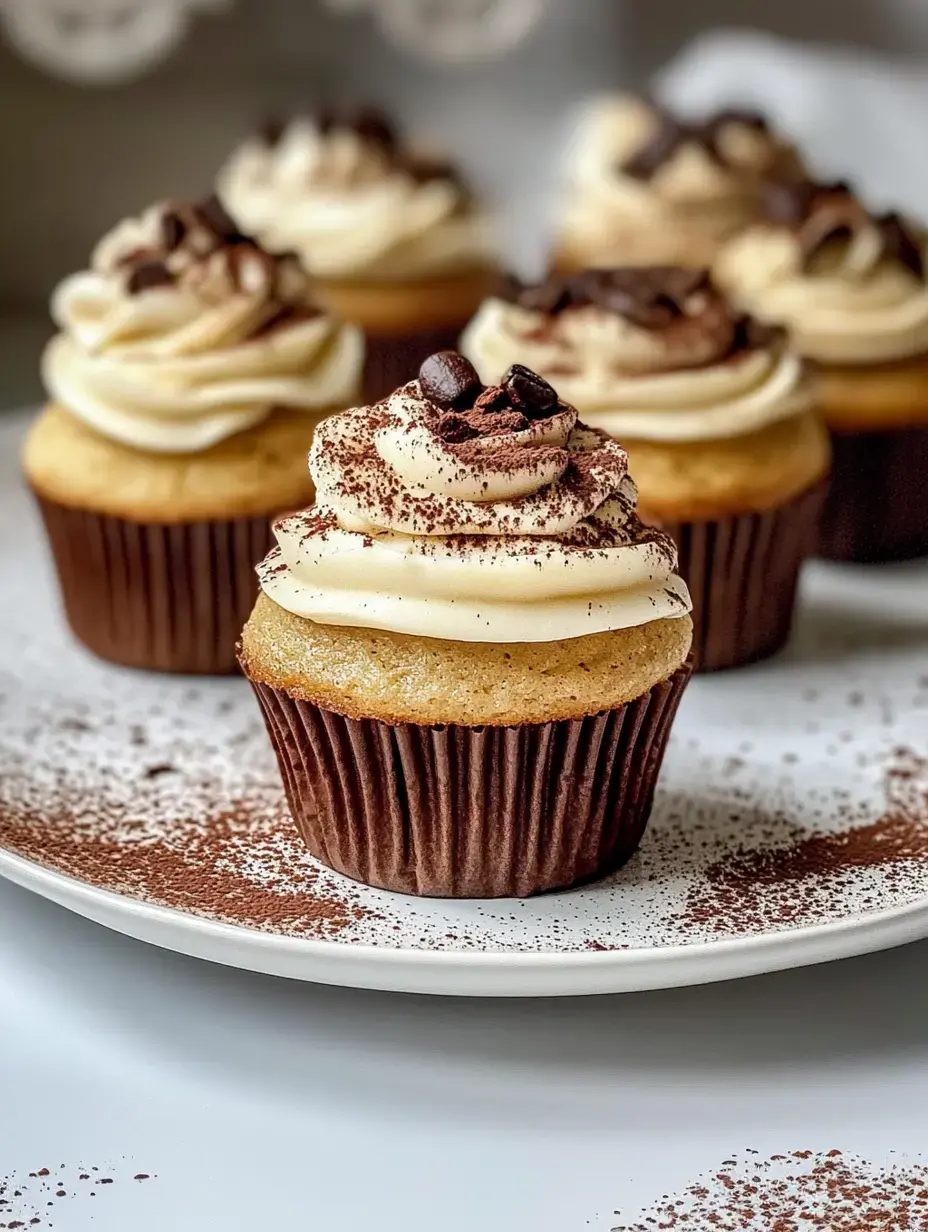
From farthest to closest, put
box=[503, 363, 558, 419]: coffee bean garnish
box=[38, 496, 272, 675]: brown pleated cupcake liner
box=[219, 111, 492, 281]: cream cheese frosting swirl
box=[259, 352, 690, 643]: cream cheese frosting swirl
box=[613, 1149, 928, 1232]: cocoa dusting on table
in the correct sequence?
1. box=[219, 111, 492, 281]: cream cheese frosting swirl
2. box=[38, 496, 272, 675]: brown pleated cupcake liner
3. box=[503, 363, 558, 419]: coffee bean garnish
4. box=[259, 352, 690, 643]: cream cheese frosting swirl
5. box=[613, 1149, 928, 1232]: cocoa dusting on table

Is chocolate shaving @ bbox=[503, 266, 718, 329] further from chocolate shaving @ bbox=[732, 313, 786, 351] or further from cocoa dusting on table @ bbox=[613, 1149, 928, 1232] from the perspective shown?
cocoa dusting on table @ bbox=[613, 1149, 928, 1232]

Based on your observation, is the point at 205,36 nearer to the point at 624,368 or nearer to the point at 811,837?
the point at 624,368

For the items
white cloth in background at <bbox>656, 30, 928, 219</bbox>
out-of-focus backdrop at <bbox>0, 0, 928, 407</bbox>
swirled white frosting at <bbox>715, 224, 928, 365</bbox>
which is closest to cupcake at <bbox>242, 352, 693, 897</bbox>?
swirled white frosting at <bbox>715, 224, 928, 365</bbox>

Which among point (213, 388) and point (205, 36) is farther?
point (205, 36)

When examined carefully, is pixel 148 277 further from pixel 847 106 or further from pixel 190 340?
pixel 847 106

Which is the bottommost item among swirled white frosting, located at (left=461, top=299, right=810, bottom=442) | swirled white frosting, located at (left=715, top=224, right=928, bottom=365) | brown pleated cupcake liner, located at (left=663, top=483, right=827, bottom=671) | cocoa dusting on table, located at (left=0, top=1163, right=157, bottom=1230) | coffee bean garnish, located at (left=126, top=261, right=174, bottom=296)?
brown pleated cupcake liner, located at (left=663, top=483, right=827, bottom=671)

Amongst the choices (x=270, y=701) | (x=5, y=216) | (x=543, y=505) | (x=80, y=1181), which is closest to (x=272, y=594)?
(x=270, y=701)

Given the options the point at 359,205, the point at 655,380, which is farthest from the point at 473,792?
the point at 359,205

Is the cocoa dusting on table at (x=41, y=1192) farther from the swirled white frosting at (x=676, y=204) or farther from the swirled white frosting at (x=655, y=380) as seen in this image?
the swirled white frosting at (x=676, y=204)
